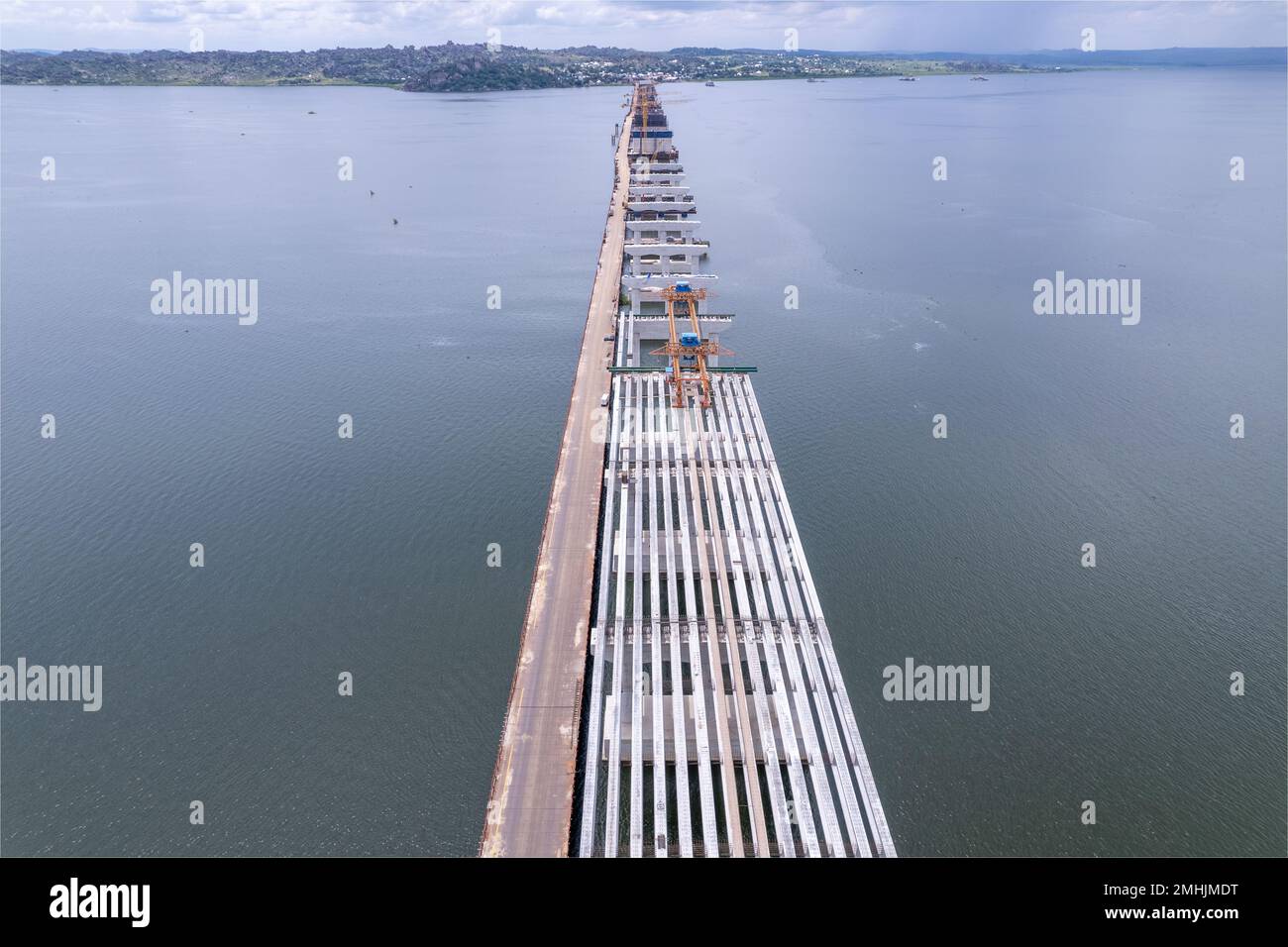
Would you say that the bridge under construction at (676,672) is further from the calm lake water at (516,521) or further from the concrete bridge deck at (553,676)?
the calm lake water at (516,521)

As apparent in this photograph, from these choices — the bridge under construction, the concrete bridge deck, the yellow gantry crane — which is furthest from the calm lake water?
the yellow gantry crane

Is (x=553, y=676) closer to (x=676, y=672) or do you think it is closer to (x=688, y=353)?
(x=676, y=672)

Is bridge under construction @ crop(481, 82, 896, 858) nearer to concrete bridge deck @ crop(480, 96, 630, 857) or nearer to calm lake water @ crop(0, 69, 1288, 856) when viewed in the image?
concrete bridge deck @ crop(480, 96, 630, 857)

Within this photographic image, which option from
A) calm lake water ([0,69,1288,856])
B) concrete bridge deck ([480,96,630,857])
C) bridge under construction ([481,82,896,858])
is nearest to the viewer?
concrete bridge deck ([480,96,630,857])

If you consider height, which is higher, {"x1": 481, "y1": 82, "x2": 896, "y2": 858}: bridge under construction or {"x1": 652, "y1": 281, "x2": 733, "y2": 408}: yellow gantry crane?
{"x1": 652, "y1": 281, "x2": 733, "y2": 408}: yellow gantry crane

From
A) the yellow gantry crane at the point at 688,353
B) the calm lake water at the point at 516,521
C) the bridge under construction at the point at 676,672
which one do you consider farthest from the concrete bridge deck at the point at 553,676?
the yellow gantry crane at the point at 688,353
